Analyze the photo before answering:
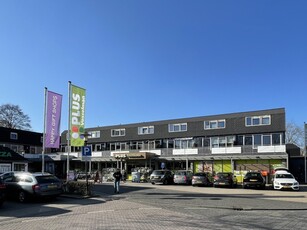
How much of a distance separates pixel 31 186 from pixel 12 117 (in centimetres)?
4709

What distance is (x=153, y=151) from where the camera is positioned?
149ft

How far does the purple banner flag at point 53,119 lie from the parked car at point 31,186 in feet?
16.8

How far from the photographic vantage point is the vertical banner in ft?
70.3

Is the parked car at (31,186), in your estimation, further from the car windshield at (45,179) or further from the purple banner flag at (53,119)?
the purple banner flag at (53,119)

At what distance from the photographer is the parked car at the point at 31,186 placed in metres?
15.9

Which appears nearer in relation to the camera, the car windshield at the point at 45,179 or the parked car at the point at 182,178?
the car windshield at the point at 45,179

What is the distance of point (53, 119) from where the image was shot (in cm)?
2247

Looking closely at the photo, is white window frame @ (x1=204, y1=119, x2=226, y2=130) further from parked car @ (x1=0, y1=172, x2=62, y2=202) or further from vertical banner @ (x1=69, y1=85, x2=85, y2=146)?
parked car @ (x1=0, y1=172, x2=62, y2=202)

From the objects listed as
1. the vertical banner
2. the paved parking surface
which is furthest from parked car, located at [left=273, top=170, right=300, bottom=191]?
the vertical banner

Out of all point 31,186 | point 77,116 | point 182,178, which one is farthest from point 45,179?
point 182,178

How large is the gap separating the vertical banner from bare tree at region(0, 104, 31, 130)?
40.4m

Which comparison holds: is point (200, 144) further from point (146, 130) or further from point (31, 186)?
point (31, 186)

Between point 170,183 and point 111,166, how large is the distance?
57.7ft

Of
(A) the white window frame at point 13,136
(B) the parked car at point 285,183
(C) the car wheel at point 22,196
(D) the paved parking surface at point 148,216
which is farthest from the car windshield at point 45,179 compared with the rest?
(A) the white window frame at point 13,136
